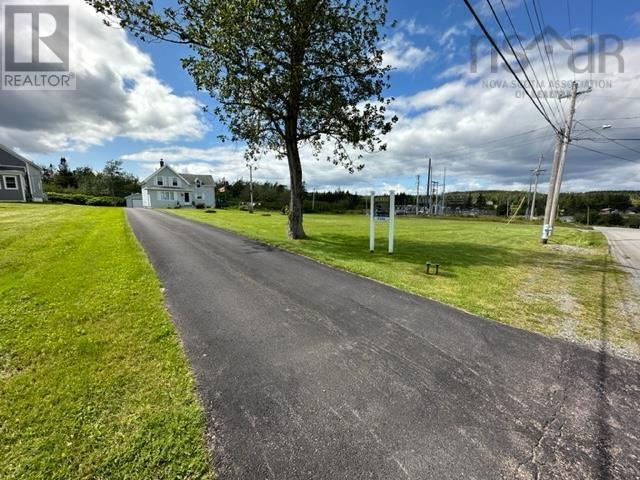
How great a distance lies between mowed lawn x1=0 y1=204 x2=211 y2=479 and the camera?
201cm

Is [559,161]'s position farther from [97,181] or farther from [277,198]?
[97,181]

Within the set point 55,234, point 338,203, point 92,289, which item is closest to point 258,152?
point 55,234

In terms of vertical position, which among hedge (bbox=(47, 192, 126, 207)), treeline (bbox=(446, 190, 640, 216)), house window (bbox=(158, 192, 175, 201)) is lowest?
hedge (bbox=(47, 192, 126, 207))

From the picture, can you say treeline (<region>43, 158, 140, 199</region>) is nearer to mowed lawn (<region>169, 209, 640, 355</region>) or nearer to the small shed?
the small shed

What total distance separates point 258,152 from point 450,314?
1286 centimetres

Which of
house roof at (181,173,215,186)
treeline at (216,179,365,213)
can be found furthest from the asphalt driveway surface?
house roof at (181,173,215,186)

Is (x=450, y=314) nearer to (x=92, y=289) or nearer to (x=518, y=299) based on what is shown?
(x=518, y=299)

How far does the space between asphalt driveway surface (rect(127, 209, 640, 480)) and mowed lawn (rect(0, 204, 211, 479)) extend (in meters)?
0.28

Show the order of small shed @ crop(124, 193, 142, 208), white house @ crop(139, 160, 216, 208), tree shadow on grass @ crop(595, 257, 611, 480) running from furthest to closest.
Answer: small shed @ crop(124, 193, 142, 208) < white house @ crop(139, 160, 216, 208) < tree shadow on grass @ crop(595, 257, 611, 480)

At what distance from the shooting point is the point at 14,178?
2870 cm

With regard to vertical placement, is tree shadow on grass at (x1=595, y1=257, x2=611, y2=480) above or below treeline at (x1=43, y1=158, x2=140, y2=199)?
below

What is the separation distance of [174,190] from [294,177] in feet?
127

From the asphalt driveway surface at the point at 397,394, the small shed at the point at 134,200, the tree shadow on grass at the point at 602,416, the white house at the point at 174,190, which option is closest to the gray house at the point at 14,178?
the white house at the point at 174,190

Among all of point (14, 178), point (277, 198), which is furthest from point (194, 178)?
point (14, 178)
